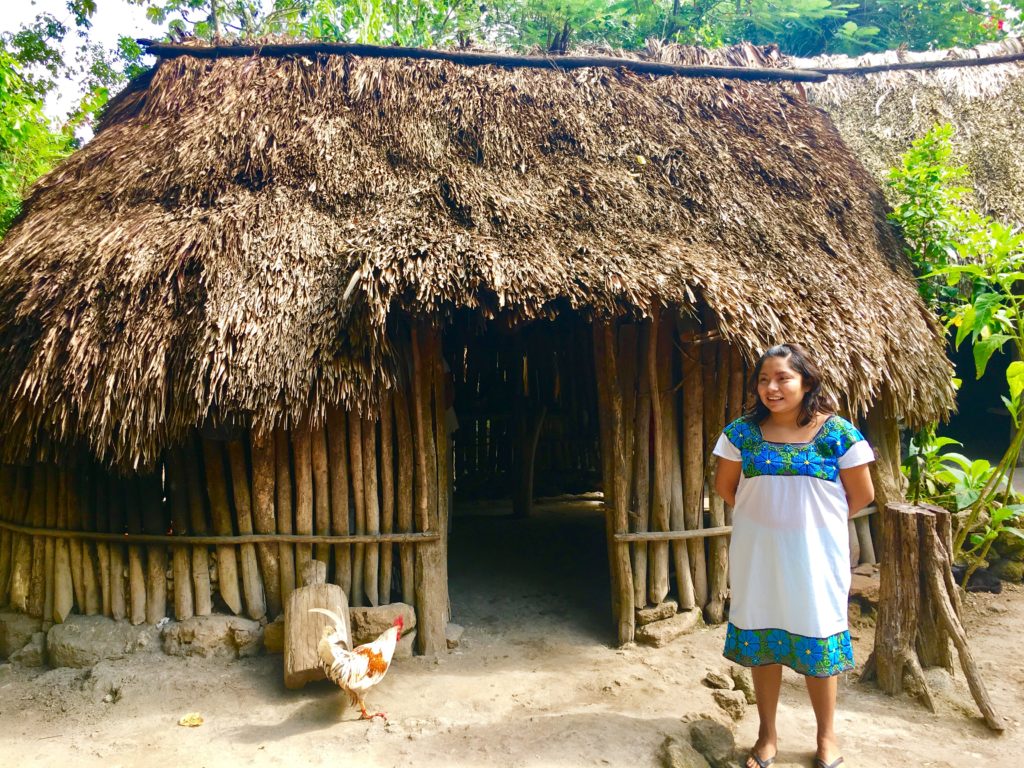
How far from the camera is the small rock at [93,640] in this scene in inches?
152

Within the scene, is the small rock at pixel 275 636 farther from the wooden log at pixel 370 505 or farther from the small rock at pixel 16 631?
the small rock at pixel 16 631

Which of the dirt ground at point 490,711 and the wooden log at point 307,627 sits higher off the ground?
the wooden log at point 307,627

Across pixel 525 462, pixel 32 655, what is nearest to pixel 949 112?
pixel 525 462

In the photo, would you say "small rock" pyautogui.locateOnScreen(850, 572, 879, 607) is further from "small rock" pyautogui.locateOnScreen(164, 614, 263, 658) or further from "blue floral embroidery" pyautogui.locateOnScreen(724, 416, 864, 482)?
"small rock" pyautogui.locateOnScreen(164, 614, 263, 658)

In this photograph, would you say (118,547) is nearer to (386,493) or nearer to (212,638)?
(212,638)

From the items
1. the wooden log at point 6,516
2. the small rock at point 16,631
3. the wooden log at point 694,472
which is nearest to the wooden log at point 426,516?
the wooden log at point 694,472

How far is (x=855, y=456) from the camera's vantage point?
2547 mm

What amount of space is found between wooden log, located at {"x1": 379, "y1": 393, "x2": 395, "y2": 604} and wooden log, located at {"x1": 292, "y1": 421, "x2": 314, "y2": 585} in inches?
16.5

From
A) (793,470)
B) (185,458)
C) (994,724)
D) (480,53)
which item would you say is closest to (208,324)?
(185,458)

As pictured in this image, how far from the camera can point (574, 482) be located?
847cm

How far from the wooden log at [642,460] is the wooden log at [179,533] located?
2.68 metres

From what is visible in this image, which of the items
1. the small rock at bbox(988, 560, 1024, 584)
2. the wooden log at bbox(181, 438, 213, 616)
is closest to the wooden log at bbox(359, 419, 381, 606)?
the wooden log at bbox(181, 438, 213, 616)

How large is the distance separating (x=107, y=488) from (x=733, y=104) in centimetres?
537

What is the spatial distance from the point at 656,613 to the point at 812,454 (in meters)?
2.07
